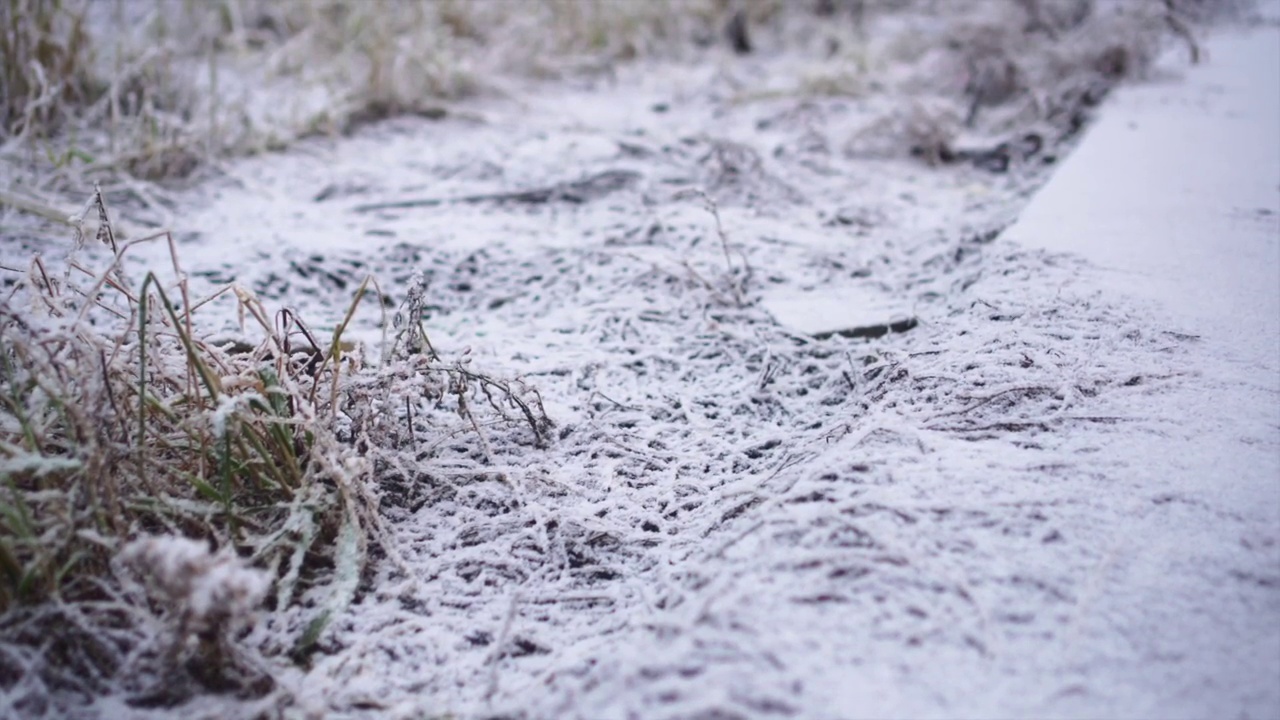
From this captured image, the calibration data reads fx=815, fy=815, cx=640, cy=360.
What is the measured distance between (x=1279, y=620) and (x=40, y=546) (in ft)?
3.95

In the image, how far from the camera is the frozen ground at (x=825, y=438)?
2.52 feet

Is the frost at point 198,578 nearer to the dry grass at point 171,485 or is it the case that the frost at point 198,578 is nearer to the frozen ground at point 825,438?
the dry grass at point 171,485

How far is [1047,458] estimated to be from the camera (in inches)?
39.4

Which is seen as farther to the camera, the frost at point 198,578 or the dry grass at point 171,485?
the dry grass at point 171,485

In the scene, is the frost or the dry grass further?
the dry grass

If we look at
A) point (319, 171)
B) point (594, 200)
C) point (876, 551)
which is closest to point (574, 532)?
point (876, 551)

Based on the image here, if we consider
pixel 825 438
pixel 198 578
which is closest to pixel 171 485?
pixel 198 578

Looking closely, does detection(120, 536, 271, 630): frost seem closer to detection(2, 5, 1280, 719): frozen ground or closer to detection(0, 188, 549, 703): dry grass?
detection(0, 188, 549, 703): dry grass

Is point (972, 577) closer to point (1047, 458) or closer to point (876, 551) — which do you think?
point (876, 551)

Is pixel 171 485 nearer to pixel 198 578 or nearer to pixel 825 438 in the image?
pixel 198 578

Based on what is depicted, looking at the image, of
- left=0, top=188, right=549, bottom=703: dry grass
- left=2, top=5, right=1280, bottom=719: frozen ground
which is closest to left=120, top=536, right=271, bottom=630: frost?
left=0, top=188, right=549, bottom=703: dry grass

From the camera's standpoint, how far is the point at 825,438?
48.1 inches

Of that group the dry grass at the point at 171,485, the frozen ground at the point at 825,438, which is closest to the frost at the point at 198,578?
the dry grass at the point at 171,485

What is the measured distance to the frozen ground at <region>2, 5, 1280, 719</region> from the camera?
30.3 inches
